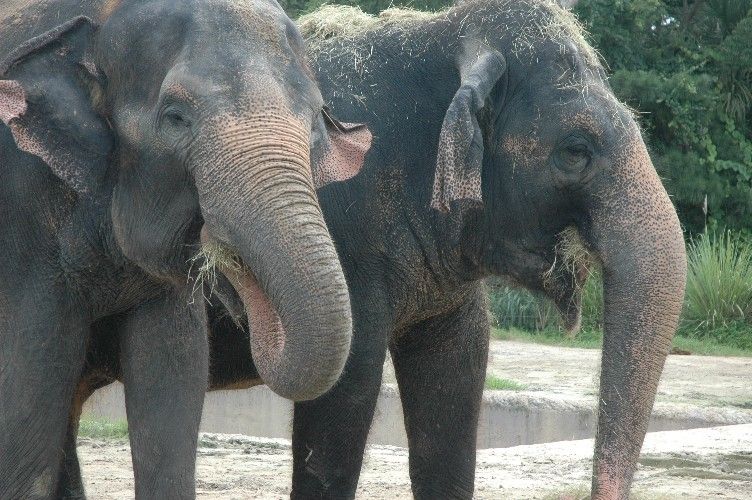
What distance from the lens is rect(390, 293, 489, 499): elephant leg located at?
6.02 meters

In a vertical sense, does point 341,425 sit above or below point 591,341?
below

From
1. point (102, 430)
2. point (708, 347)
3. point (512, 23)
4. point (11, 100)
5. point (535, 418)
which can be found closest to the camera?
point (11, 100)

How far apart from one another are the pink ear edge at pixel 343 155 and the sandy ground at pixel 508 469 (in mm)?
2639

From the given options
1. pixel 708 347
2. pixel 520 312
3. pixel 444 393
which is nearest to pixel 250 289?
pixel 444 393

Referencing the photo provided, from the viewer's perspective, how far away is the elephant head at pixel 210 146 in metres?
3.86

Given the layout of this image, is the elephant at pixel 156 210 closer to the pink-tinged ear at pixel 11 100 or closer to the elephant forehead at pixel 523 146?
the pink-tinged ear at pixel 11 100

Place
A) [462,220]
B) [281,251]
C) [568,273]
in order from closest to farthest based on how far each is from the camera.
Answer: [281,251] < [568,273] < [462,220]

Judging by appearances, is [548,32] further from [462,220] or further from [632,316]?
[632,316]

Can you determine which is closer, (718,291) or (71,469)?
(71,469)

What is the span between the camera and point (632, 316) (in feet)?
16.5

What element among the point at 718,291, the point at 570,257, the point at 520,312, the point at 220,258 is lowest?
the point at 520,312

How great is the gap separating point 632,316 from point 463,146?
0.93m

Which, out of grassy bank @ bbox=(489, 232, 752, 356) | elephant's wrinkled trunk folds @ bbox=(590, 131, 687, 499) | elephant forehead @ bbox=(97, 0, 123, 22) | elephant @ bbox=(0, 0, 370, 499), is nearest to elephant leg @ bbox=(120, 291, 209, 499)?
elephant @ bbox=(0, 0, 370, 499)

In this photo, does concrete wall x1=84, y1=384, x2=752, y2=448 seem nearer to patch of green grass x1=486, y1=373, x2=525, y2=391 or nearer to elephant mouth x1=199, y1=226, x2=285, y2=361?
patch of green grass x1=486, y1=373, x2=525, y2=391
